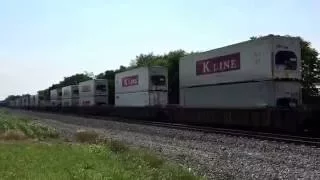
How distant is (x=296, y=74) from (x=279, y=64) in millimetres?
1012

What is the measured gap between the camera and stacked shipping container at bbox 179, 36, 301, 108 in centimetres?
2553

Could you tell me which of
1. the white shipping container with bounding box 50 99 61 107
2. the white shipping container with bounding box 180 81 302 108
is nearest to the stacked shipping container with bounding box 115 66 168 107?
the white shipping container with bounding box 180 81 302 108

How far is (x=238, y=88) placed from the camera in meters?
28.5

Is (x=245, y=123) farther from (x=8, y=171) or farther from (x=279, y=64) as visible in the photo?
(x=8, y=171)

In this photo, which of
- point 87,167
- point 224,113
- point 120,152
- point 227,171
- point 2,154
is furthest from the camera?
point 224,113

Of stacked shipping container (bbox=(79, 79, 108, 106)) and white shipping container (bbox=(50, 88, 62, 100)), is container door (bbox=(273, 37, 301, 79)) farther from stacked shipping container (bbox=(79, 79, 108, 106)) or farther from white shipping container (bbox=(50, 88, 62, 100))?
white shipping container (bbox=(50, 88, 62, 100))

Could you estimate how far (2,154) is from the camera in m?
15.7

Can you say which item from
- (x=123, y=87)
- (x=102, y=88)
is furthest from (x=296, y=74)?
(x=102, y=88)

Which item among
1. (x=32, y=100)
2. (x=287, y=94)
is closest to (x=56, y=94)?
(x=32, y=100)

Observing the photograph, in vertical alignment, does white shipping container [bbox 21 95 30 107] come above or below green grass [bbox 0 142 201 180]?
above

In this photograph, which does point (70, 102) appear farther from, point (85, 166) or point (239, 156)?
point (85, 166)

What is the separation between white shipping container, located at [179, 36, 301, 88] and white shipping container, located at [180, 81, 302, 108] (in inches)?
14.1

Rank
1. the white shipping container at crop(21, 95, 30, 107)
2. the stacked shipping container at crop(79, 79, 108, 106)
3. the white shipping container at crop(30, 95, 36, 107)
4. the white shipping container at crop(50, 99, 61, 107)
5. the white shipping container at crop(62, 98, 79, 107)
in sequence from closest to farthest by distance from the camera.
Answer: the stacked shipping container at crop(79, 79, 108, 106), the white shipping container at crop(62, 98, 79, 107), the white shipping container at crop(50, 99, 61, 107), the white shipping container at crop(30, 95, 36, 107), the white shipping container at crop(21, 95, 30, 107)

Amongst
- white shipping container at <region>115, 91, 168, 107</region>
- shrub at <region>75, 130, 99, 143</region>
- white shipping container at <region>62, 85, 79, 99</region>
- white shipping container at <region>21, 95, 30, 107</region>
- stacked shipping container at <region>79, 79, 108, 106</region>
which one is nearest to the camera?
shrub at <region>75, 130, 99, 143</region>
